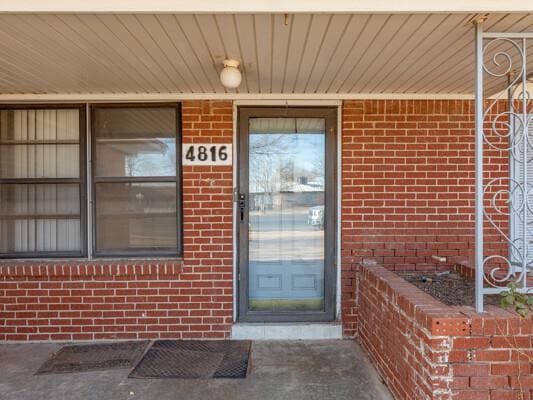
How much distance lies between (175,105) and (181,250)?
1531mm

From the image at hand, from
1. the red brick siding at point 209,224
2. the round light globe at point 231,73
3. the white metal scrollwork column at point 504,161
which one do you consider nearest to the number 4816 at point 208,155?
the red brick siding at point 209,224

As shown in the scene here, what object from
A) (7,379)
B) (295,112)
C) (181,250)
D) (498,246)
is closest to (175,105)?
(295,112)

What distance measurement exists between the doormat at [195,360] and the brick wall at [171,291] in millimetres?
152

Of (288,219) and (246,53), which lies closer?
(246,53)

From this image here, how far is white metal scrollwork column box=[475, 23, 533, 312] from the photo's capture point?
2.48 m

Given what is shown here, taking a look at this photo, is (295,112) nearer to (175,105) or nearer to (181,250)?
(175,105)

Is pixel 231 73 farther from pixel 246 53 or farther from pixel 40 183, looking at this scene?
pixel 40 183

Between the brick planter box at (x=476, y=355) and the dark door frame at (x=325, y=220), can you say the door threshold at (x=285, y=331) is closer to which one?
the dark door frame at (x=325, y=220)

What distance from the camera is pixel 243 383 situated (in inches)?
129

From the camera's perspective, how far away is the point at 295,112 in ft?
13.7

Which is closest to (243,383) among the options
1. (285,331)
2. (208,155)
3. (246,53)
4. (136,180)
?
(285,331)

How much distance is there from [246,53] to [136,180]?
77.3 inches

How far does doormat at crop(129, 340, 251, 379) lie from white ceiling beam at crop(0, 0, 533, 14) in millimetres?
2808

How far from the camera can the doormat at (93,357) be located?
3.55 meters
